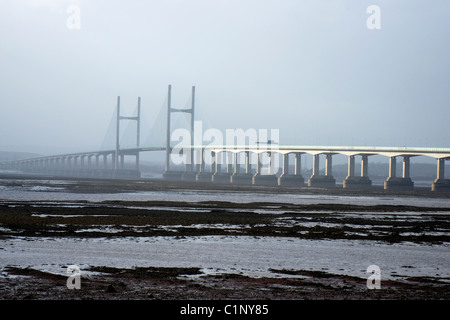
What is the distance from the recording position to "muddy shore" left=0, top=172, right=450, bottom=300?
13062 mm

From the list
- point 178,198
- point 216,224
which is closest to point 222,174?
point 178,198

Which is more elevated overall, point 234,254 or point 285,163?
point 285,163

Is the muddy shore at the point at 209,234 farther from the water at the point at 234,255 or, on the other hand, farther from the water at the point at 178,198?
the water at the point at 178,198

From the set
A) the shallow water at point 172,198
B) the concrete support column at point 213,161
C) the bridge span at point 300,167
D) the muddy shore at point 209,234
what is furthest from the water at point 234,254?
the concrete support column at point 213,161

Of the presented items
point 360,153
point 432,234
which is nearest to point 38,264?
point 432,234

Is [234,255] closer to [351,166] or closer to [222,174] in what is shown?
[351,166]

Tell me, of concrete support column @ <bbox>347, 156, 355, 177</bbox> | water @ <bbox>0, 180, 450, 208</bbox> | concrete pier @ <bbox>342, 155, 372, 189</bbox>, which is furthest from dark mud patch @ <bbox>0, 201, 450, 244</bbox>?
concrete support column @ <bbox>347, 156, 355, 177</bbox>

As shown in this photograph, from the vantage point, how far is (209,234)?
80.5 feet

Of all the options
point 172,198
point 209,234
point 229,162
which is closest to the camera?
point 209,234

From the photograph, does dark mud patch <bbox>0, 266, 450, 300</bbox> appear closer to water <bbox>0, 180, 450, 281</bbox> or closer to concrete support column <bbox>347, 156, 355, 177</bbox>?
water <bbox>0, 180, 450, 281</bbox>

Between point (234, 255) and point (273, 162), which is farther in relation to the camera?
point (273, 162)

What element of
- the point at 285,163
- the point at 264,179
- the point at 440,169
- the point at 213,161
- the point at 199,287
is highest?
the point at 213,161

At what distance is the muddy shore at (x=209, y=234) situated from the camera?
1306 cm
